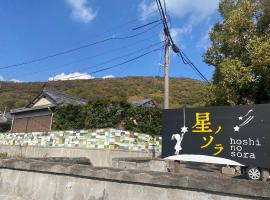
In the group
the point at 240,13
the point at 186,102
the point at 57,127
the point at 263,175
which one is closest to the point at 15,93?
the point at 186,102

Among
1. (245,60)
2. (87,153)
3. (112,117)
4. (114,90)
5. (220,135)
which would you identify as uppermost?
(114,90)

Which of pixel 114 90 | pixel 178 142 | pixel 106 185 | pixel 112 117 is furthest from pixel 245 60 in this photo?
pixel 114 90

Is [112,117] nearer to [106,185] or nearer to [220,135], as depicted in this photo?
[106,185]

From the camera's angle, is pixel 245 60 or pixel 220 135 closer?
pixel 220 135

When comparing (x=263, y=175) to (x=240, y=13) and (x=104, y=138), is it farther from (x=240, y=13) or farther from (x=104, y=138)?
(x=104, y=138)

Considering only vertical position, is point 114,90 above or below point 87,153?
above

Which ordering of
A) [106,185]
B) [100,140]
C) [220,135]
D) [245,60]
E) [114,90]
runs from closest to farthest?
[106,185], [220,135], [245,60], [100,140], [114,90]

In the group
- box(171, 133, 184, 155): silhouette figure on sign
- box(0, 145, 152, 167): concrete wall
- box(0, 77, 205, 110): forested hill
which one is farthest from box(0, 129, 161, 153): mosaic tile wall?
box(0, 77, 205, 110): forested hill

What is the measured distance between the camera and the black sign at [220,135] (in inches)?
213

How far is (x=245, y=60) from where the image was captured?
41.2ft

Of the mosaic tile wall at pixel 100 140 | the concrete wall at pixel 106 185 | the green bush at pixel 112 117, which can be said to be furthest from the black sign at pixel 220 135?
the green bush at pixel 112 117

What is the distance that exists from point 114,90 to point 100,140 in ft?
167

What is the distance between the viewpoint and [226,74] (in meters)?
12.2

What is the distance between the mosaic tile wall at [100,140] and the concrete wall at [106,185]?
977cm
